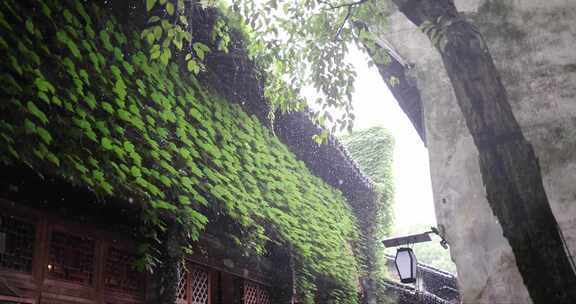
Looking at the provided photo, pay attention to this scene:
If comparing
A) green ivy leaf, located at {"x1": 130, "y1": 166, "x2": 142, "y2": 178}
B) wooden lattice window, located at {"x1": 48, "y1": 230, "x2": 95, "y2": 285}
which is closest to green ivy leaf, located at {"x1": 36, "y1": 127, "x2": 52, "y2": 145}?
wooden lattice window, located at {"x1": 48, "y1": 230, "x2": 95, "y2": 285}

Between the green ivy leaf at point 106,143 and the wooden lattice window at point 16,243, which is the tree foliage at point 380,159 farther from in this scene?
the wooden lattice window at point 16,243

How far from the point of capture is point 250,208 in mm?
7078

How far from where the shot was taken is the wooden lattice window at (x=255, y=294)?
754 cm

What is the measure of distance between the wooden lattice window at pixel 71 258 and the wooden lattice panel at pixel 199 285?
165 centimetres

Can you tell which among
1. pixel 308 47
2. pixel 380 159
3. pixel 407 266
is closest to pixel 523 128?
pixel 308 47

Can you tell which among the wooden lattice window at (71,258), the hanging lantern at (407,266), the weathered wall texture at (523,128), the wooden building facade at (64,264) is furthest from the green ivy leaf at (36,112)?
the hanging lantern at (407,266)

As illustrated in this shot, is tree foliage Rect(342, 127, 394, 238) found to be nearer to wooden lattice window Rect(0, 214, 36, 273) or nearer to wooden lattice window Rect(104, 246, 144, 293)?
wooden lattice window Rect(104, 246, 144, 293)

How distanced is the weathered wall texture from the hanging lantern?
5.89 meters

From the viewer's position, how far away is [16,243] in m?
4.21

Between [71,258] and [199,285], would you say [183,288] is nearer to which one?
[199,285]

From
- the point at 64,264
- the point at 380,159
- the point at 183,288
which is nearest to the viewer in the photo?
the point at 64,264

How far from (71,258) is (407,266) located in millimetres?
7101

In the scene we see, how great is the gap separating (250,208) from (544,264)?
464cm

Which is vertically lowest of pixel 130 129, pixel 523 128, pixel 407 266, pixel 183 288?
pixel 183 288
